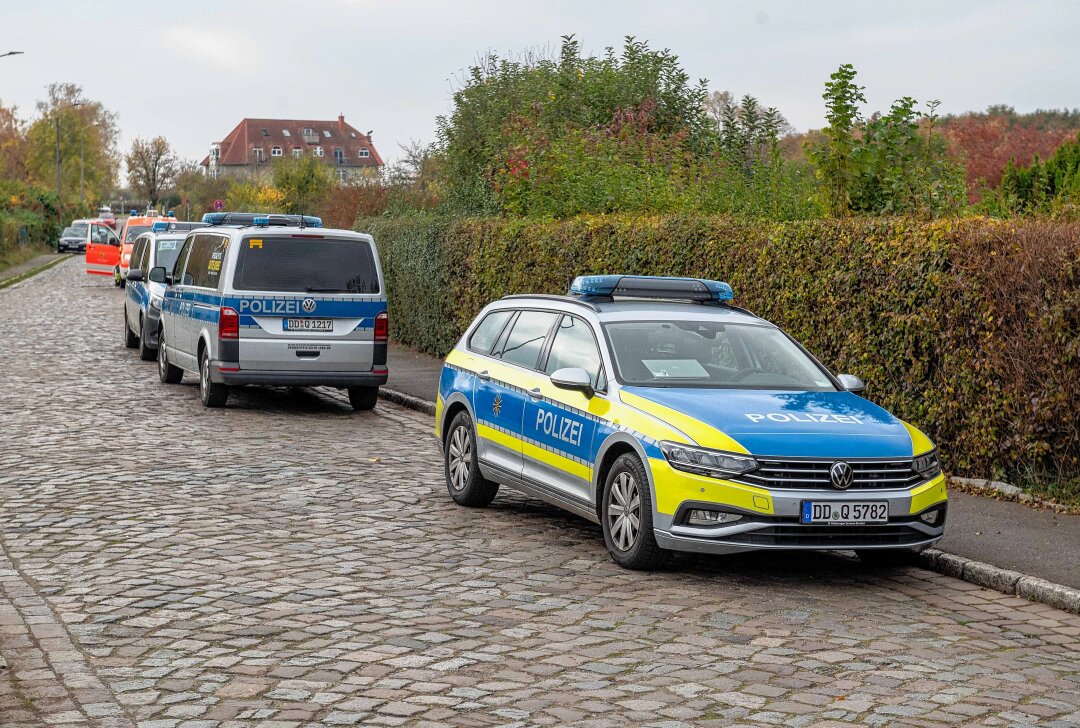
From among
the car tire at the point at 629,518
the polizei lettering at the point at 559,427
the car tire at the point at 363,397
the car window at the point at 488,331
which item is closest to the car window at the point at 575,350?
the polizei lettering at the point at 559,427

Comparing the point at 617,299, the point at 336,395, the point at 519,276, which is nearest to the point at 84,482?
the point at 617,299

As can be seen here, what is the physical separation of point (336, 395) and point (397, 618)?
11.8m

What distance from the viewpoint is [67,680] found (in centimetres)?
598

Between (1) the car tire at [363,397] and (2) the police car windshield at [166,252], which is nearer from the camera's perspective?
(1) the car tire at [363,397]

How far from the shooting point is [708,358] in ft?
30.0

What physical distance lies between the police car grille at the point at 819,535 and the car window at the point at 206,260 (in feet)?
31.2

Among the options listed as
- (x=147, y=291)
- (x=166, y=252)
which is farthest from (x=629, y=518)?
(x=166, y=252)

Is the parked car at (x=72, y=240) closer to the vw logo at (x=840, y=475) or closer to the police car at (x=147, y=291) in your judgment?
the police car at (x=147, y=291)

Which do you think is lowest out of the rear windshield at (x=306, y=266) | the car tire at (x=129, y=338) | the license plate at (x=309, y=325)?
the car tire at (x=129, y=338)

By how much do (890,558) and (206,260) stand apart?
33.2ft

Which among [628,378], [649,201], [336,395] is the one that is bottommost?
[336,395]

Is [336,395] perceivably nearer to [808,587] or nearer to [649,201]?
[649,201]

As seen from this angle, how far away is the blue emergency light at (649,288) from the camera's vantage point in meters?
9.93

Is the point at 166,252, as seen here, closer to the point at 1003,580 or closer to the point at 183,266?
the point at 183,266
